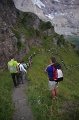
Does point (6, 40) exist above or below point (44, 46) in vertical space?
above

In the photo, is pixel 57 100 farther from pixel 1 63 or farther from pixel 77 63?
pixel 77 63

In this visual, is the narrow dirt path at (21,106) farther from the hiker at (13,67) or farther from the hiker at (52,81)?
the hiker at (52,81)

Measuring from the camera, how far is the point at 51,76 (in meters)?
16.9

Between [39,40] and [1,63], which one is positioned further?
[39,40]

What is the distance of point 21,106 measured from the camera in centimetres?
1748

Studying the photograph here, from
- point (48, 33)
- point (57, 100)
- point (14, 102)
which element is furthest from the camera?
point (48, 33)

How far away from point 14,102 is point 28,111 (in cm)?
241

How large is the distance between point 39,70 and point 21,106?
19.7 metres

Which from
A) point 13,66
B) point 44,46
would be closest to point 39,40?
point 44,46

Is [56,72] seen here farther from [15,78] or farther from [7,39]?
[7,39]

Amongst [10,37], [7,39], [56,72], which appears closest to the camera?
[56,72]

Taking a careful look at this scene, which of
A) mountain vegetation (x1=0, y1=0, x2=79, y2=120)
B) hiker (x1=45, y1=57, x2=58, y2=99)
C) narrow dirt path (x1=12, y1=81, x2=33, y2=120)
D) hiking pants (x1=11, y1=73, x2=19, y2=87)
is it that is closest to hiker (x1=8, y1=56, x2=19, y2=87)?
hiking pants (x1=11, y1=73, x2=19, y2=87)

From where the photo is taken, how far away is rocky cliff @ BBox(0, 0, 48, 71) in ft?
115

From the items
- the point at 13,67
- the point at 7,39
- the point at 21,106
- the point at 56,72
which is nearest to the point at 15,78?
the point at 13,67
